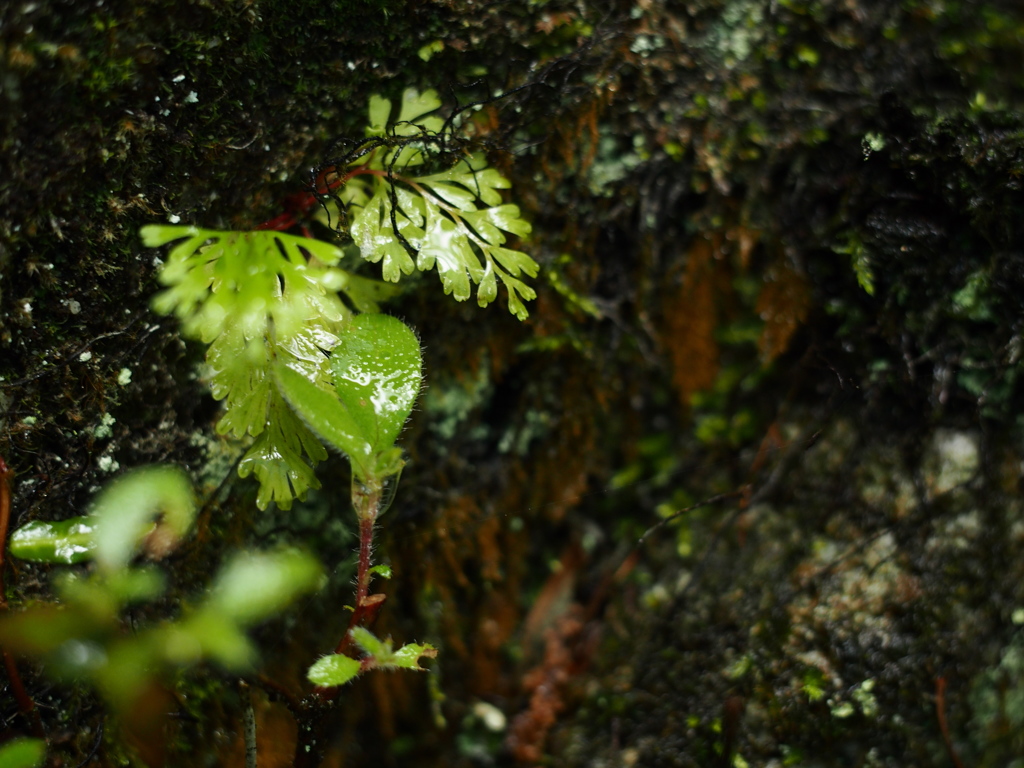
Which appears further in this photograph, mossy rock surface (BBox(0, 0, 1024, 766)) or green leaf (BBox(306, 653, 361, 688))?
mossy rock surface (BBox(0, 0, 1024, 766))

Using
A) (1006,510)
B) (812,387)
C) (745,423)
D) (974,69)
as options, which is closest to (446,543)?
(745,423)

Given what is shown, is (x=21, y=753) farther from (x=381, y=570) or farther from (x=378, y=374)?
(x=378, y=374)

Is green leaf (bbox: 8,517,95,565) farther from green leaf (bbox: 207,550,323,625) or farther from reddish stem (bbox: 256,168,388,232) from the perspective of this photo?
reddish stem (bbox: 256,168,388,232)

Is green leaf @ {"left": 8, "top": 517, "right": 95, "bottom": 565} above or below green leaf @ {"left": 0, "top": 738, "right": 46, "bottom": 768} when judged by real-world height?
above

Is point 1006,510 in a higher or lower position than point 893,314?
lower

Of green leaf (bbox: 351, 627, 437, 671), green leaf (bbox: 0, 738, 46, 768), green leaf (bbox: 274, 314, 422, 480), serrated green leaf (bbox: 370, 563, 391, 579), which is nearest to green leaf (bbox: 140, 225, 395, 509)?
green leaf (bbox: 274, 314, 422, 480)

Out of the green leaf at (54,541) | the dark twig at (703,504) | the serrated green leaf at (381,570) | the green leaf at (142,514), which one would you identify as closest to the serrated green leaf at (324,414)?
the serrated green leaf at (381,570)

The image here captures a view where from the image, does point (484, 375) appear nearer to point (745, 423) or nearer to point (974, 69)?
point (745, 423)
